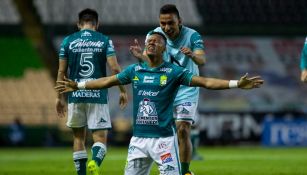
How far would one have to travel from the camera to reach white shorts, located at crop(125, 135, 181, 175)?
936 cm

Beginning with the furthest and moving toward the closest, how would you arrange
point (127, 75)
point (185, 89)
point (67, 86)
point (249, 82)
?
point (185, 89), point (67, 86), point (127, 75), point (249, 82)

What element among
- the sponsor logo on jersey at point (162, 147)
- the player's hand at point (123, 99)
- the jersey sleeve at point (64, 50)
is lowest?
the sponsor logo on jersey at point (162, 147)

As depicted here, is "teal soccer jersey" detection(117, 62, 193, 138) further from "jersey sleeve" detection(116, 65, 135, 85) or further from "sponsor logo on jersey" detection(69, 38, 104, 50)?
"sponsor logo on jersey" detection(69, 38, 104, 50)

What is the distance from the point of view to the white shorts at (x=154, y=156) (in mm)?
9359

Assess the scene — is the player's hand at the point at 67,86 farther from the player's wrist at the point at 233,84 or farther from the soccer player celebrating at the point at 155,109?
the player's wrist at the point at 233,84

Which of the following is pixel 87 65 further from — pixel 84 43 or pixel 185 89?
pixel 185 89

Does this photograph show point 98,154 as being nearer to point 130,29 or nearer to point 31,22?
point 31,22

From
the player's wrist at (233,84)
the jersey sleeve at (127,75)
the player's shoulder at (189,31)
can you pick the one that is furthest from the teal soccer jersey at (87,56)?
the player's wrist at (233,84)

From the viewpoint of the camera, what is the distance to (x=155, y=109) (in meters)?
9.60

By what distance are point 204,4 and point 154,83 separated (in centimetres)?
2833

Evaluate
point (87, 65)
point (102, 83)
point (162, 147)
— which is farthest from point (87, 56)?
point (162, 147)

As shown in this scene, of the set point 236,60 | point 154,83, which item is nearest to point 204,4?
point 236,60

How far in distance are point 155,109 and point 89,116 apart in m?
2.82

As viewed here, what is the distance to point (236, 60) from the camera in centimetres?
3744
